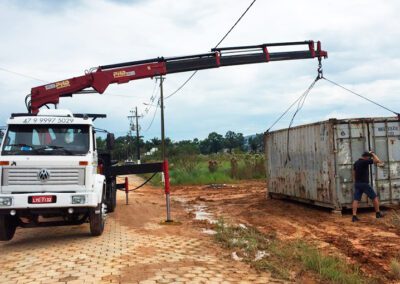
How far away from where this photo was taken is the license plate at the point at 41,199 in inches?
335

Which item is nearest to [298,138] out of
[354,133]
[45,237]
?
[354,133]

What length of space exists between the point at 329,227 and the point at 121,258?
577cm

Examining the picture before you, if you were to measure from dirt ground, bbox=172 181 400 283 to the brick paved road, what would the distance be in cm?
219

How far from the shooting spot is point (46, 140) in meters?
9.16

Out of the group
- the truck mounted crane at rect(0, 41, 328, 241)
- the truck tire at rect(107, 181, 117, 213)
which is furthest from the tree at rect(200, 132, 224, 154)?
the truck mounted crane at rect(0, 41, 328, 241)

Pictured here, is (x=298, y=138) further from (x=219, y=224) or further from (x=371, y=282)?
(x=371, y=282)

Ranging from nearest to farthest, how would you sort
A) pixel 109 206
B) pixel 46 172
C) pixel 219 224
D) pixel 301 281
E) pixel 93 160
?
pixel 301 281 → pixel 46 172 → pixel 93 160 → pixel 219 224 → pixel 109 206

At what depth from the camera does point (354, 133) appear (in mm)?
12844

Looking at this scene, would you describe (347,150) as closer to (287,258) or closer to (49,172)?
(287,258)

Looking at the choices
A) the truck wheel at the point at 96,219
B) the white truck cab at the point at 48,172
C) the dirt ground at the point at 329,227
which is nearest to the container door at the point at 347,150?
the dirt ground at the point at 329,227

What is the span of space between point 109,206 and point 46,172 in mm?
5691

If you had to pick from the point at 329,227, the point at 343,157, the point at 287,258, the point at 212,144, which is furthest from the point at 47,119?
the point at 212,144

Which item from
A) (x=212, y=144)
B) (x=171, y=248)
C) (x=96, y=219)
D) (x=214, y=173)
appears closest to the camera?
(x=171, y=248)

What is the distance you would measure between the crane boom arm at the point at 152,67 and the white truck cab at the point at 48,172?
10.6 feet
